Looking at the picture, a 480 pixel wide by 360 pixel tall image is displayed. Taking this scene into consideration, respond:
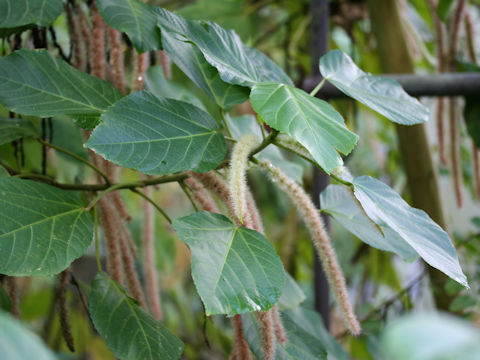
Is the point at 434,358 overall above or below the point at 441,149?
above

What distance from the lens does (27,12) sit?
0.47 m

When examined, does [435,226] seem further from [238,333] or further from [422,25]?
[422,25]

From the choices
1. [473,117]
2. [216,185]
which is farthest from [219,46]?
[473,117]

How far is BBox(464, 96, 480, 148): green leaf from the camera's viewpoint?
33.3 inches

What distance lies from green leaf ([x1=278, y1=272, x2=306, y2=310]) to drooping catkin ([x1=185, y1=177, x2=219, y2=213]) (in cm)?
15

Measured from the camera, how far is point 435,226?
16.9 inches

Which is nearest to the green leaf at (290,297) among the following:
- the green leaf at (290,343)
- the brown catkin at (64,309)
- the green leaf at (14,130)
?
the green leaf at (290,343)

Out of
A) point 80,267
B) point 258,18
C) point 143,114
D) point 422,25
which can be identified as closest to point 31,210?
point 143,114

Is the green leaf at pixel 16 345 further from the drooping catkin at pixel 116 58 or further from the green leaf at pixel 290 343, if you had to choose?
the drooping catkin at pixel 116 58

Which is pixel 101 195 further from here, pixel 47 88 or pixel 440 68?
pixel 440 68

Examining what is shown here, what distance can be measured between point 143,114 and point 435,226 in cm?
28

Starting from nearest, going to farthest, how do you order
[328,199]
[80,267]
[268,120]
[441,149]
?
[268,120] → [328,199] → [441,149] → [80,267]

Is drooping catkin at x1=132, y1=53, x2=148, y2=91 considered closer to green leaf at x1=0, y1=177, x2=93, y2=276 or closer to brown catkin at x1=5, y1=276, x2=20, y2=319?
green leaf at x1=0, y1=177, x2=93, y2=276

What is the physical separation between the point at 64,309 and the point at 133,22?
314 millimetres
